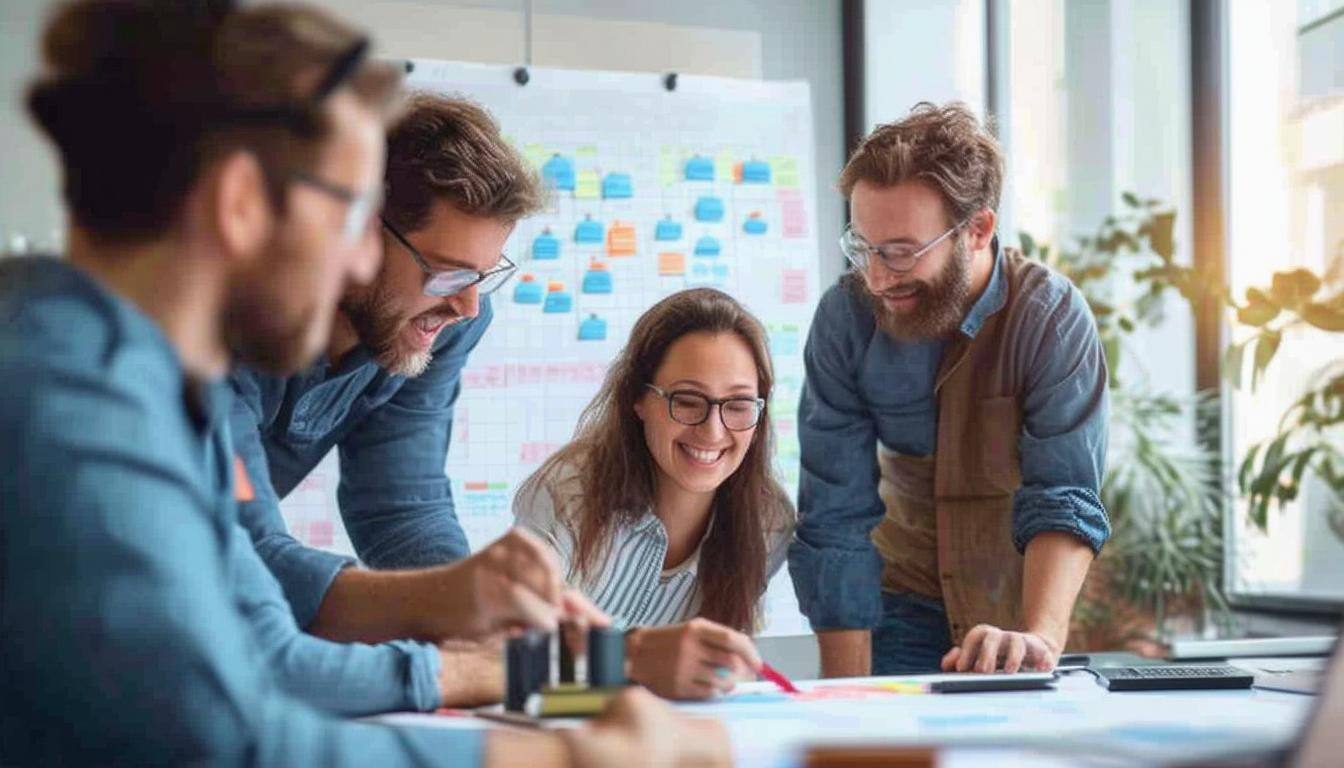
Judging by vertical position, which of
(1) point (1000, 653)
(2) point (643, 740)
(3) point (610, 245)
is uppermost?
(3) point (610, 245)

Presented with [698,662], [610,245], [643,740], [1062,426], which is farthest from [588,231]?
[643,740]

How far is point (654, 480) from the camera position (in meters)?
2.89

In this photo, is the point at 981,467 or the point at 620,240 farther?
the point at 620,240

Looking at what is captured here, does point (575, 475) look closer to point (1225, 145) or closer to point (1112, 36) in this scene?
point (1225, 145)

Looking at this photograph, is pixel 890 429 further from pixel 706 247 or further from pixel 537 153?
pixel 537 153

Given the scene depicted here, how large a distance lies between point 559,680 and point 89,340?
810mm

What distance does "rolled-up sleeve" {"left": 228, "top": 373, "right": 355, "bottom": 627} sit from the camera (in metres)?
A: 1.88

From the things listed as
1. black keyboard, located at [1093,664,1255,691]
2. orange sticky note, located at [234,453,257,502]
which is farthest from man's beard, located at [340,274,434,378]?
black keyboard, located at [1093,664,1255,691]

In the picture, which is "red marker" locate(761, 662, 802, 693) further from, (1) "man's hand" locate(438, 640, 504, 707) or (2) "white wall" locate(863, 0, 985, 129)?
(2) "white wall" locate(863, 0, 985, 129)

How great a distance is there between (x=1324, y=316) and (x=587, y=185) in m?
1.95

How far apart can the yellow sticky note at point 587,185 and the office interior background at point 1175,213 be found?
372mm

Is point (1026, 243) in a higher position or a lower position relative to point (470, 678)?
higher

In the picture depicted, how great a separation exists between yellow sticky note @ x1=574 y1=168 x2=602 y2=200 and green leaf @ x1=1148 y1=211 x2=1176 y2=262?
1787 mm

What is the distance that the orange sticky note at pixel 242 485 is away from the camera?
1.64 meters
